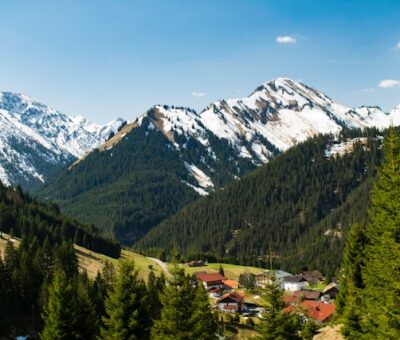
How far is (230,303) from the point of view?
440 feet

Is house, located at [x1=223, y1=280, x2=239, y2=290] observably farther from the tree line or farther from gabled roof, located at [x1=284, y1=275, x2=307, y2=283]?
the tree line

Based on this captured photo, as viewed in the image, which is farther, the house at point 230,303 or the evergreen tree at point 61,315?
the house at point 230,303

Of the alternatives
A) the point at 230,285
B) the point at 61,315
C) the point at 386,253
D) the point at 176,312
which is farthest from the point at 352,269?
the point at 230,285

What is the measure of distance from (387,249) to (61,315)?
25.6m

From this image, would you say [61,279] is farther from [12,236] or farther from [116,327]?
[12,236]

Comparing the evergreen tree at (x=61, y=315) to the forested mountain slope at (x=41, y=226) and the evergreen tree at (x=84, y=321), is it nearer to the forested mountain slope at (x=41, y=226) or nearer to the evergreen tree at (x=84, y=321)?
the evergreen tree at (x=84, y=321)

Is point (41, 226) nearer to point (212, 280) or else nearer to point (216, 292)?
point (212, 280)

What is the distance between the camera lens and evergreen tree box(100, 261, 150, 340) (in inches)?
1348

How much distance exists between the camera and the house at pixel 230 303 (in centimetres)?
13050

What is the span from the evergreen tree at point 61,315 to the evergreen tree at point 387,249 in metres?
22.9

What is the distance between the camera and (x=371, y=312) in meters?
31.7

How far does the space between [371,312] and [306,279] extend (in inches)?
6679

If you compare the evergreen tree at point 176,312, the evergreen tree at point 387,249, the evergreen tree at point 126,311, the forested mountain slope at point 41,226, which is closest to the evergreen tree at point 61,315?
the evergreen tree at point 126,311

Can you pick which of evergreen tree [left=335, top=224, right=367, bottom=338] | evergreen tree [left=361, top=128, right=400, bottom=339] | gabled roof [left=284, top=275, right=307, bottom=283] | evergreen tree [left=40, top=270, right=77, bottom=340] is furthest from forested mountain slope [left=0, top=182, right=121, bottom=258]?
evergreen tree [left=361, top=128, right=400, bottom=339]
